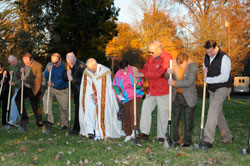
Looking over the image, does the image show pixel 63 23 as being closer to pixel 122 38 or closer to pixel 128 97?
pixel 122 38

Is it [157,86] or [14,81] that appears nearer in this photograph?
[157,86]

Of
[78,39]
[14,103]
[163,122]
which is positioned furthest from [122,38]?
[163,122]

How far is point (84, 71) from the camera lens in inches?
338

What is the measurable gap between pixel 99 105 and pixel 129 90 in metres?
0.92

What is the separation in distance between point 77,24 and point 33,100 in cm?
2204

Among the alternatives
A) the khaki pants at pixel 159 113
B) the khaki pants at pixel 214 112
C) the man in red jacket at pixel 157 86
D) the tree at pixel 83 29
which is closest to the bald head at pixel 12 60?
the man in red jacket at pixel 157 86

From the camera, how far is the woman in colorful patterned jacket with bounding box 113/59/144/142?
7898 millimetres

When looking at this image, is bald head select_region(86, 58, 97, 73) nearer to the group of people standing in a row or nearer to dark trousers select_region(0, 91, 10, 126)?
the group of people standing in a row

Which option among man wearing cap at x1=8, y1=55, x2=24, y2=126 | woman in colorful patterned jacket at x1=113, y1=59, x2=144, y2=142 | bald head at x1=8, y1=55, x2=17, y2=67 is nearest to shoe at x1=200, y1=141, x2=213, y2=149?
woman in colorful patterned jacket at x1=113, y1=59, x2=144, y2=142

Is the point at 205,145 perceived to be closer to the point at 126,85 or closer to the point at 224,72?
the point at 224,72

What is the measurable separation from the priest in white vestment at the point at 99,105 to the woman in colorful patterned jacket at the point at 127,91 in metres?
0.42

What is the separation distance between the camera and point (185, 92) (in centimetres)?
690

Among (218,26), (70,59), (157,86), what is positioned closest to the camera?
(157,86)

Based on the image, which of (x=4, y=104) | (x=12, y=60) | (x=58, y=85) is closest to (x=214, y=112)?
(x=58, y=85)
